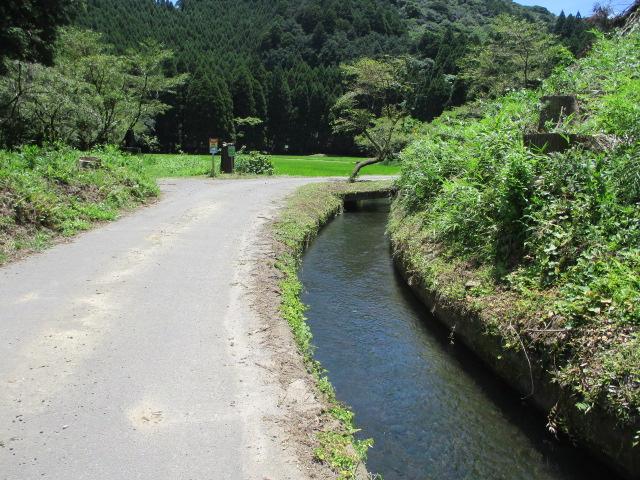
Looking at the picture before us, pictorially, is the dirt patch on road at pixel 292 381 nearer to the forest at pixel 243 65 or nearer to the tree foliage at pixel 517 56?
the forest at pixel 243 65

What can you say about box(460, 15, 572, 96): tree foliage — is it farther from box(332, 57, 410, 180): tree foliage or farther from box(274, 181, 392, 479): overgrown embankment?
box(274, 181, 392, 479): overgrown embankment

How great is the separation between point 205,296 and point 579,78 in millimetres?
8707

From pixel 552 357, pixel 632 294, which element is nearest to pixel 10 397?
pixel 552 357

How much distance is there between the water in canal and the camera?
4605 mm

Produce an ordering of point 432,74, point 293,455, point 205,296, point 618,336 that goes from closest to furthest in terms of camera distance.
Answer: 1. point 293,455
2. point 618,336
3. point 205,296
4. point 432,74

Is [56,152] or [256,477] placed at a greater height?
[56,152]

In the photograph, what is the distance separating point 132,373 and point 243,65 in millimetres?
56234

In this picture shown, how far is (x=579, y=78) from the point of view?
1084 centimetres

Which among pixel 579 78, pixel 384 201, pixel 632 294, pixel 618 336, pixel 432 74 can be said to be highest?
pixel 432 74

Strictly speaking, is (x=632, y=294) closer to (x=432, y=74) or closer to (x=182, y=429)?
(x=182, y=429)

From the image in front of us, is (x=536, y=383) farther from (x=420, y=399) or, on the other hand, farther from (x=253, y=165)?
(x=253, y=165)

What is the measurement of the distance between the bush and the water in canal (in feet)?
52.6

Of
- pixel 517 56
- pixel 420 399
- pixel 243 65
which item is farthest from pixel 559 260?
pixel 243 65

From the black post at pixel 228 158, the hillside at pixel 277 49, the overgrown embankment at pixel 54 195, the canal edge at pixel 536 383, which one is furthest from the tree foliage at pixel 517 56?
the canal edge at pixel 536 383
